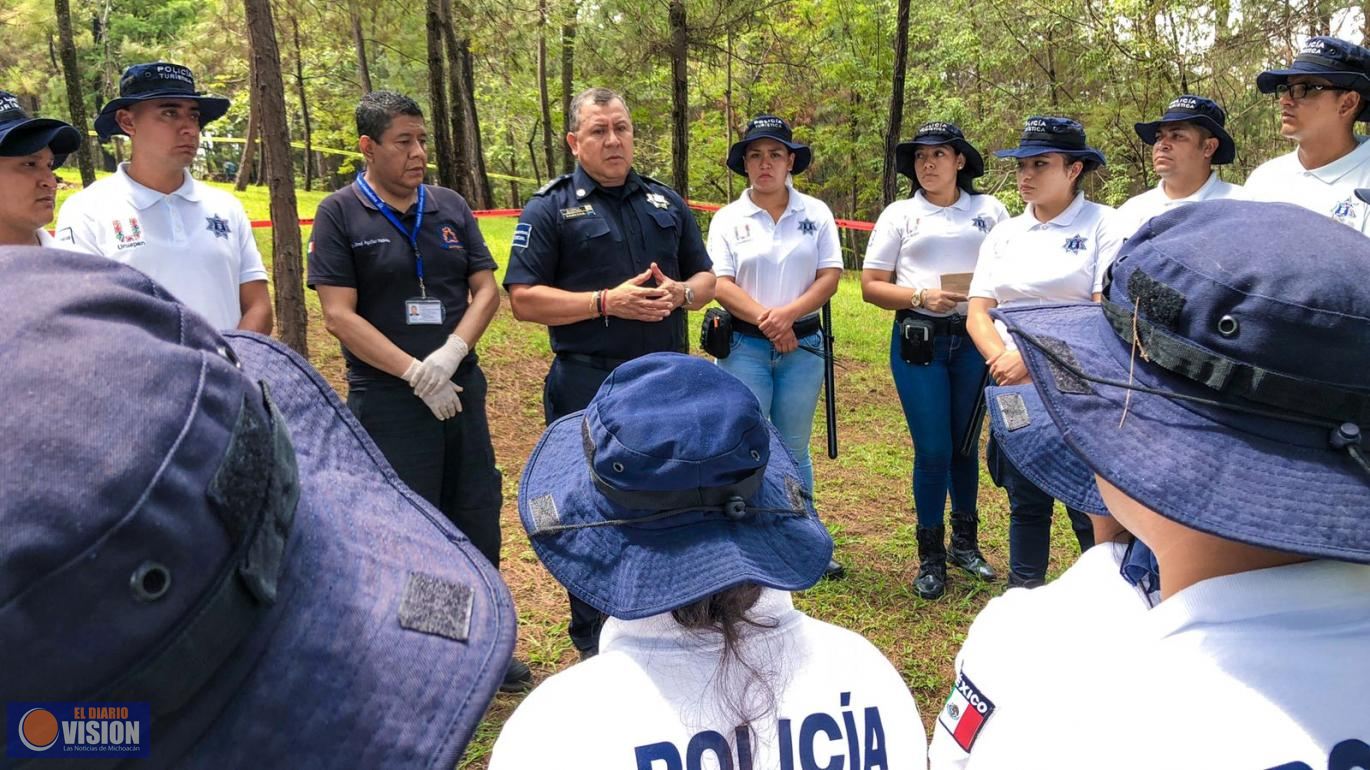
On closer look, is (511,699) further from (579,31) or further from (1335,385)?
(579,31)

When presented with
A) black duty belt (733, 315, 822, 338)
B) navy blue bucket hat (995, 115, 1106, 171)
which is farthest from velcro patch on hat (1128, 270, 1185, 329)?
black duty belt (733, 315, 822, 338)

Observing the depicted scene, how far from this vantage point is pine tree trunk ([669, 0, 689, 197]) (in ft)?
31.1

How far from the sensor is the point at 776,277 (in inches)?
172

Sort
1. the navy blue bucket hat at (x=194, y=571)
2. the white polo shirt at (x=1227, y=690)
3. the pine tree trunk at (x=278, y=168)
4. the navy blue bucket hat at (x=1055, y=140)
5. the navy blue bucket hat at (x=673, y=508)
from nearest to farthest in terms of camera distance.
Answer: the navy blue bucket hat at (x=194, y=571)
the white polo shirt at (x=1227, y=690)
the navy blue bucket hat at (x=673, y=508)
the navy blue bucket hat at (x=1055, y=140)
the pine tree trunk at (x=278, y=168)

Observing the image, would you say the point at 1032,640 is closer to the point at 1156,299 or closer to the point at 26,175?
the point at 1156,299

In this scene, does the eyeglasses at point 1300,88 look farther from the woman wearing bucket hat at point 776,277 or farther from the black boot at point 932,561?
the black boot at point 932,561

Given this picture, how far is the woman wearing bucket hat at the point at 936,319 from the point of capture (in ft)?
13.4

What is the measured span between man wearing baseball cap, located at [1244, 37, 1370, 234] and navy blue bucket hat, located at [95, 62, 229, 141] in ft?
14.1

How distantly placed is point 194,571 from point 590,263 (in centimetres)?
296

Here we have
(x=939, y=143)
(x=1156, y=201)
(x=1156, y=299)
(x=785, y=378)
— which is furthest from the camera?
(x=785, y=378)

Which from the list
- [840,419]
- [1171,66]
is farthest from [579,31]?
[840,419]

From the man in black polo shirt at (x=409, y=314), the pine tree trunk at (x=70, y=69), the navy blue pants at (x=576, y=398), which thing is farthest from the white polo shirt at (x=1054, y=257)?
the pine tree trunk at (x=70, y=69)

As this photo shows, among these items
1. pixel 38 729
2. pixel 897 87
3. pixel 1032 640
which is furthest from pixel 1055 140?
pixel 897 87

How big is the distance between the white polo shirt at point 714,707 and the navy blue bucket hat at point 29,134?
10.1ft
